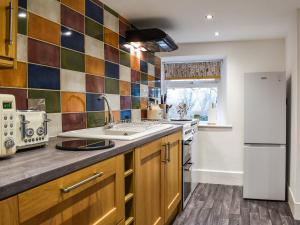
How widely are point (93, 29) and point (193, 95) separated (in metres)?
2.59

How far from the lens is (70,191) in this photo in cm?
106

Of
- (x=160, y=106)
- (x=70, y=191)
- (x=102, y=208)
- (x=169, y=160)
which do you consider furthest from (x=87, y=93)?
(x=160, y=106)

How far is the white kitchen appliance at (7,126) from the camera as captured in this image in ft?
3.61

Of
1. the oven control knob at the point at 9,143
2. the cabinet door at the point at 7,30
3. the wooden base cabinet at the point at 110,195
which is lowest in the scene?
the wooden base cabinet at the point at 110,195

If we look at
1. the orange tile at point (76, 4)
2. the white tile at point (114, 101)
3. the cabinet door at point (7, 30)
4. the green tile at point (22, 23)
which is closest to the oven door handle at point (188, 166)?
the white tile at point (114, 101)

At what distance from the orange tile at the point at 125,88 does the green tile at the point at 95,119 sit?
0.49 metres

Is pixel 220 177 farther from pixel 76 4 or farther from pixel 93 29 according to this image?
pixel 76 4

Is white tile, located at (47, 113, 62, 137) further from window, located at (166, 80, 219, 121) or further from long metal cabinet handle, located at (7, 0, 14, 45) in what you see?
window, located at (166, 80, 219, 121)

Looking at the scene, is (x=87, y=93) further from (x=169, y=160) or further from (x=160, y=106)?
(x=160, y=106)

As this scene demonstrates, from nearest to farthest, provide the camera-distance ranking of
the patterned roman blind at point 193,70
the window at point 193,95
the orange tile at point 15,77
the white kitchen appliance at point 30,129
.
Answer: the white kitchen appliance at point 30,129 → the orange tile at point 15,77 → the patterned roman blind at point 193,70 → the window at point 193,95

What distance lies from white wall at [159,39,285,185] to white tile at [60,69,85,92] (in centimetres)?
229

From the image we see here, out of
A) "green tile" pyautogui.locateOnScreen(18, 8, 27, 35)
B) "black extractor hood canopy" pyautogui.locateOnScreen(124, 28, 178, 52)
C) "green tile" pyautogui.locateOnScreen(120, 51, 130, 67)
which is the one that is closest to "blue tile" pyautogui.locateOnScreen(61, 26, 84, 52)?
"green tile" pyautogui.locateOnScreen(18, 8, 27, 35)

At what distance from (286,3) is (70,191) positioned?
257cm

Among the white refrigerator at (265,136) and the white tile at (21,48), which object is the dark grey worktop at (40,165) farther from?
the white refrigerator at (265,136)
